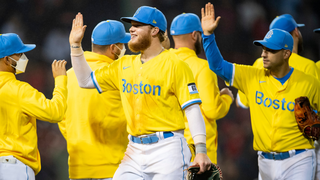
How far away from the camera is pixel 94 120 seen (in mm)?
3545

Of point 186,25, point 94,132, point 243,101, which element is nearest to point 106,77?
point 94,132

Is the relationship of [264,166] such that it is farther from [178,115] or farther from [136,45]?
[136,45]

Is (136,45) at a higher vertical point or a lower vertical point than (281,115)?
higher

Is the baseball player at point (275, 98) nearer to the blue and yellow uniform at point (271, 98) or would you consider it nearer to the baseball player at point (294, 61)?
the blue and yellow uniform at point (271, 98)

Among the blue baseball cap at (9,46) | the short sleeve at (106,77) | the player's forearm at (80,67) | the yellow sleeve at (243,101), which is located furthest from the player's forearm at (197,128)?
the yellow sleeve at (243,101)

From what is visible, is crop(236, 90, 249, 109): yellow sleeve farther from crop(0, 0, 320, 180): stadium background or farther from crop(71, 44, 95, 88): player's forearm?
crop(71, 44, 95, 88): player's forearm

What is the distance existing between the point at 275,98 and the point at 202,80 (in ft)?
2.46

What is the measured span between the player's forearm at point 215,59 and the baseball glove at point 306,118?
0.69 meters

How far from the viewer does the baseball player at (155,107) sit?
2699mm

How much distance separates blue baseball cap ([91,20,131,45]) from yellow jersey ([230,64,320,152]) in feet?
3.99

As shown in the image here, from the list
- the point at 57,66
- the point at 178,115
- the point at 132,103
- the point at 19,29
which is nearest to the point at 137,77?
the point at 132,103

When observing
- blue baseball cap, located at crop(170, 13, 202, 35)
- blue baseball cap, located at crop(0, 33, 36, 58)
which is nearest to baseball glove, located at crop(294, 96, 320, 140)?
blue baseball cap, located at crop(170, 13, 202, 35)

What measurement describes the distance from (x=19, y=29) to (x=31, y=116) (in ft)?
9.47

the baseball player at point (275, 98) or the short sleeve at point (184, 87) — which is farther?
the baseball player at point (275, 98)
